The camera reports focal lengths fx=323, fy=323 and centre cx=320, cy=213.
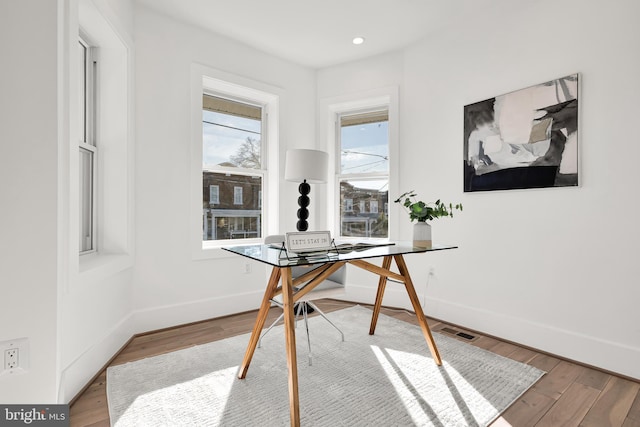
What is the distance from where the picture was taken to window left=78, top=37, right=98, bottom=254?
92.4 inches

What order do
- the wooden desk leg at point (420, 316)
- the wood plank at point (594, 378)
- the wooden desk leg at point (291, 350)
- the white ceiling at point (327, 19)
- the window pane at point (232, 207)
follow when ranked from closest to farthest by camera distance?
the wooden desk leg at point (291, 350) → the wood plank at point (594, 378) → the wooden desk leg at point (420, 316) → the white ceiling at point (327, 19) → the window pane at point (232, 207)

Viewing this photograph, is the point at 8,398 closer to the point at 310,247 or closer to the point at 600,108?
the point at 310,247

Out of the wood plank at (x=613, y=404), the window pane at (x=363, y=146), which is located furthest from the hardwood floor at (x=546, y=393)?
the window pane at (x=363, y=146)

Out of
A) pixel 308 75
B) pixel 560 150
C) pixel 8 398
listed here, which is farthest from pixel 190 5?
pixel 560 150

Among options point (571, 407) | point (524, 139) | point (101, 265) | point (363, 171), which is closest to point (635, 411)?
point (571, 407)

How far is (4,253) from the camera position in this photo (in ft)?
4.28

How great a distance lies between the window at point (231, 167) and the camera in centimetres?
331

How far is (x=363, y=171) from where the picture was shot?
A: 3807 millimetres

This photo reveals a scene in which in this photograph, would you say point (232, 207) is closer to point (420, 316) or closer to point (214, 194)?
point (214, 194)

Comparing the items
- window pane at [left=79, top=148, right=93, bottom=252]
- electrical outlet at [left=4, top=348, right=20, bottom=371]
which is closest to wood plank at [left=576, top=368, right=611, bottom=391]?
electrical outlet at [left=4, top=348, right=20, bottom=371]

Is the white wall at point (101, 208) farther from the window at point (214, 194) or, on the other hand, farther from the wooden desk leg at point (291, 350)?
the wooden desk leg at point (291, 350)

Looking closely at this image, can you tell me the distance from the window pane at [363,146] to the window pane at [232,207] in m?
1.09

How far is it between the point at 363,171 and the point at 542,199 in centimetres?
184

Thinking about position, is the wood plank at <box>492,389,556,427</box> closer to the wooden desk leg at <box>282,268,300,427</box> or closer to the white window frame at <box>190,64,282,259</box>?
the wooden desk leg at <box>282,268,300,427</box>
